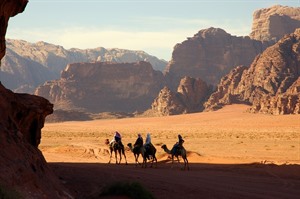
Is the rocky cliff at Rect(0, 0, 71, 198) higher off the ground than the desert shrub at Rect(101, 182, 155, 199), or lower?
higher

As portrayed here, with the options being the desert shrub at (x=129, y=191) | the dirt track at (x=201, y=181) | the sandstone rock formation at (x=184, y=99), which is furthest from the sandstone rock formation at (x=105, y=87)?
the desert shrub at (x=129, y=191)

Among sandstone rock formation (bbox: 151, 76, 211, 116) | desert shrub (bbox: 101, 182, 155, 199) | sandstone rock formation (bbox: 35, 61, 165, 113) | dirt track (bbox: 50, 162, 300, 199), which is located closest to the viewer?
desert shrub (bbox: 101, 182, 155, 199)

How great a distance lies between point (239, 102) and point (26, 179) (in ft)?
322

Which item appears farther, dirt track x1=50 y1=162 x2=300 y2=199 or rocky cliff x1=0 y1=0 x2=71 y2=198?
dirt track x1=50 y1=162 x2=300 y2=199

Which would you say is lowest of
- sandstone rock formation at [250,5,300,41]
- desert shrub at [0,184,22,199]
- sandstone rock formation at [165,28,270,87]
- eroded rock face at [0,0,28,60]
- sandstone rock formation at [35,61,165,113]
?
desert shrub at [0,184,22,199]

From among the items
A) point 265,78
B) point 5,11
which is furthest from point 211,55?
point 5,11

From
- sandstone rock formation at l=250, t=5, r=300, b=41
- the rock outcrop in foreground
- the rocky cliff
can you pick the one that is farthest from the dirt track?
sandstone rock formation at l=250, t=5, r=300, b=41

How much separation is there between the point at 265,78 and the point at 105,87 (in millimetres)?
61500

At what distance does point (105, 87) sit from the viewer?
156 meters

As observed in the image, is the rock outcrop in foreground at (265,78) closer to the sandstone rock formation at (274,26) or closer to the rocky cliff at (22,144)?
the sandstone rock formation at (274,26)

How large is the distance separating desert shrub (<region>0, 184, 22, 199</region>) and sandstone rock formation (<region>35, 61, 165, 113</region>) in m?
133

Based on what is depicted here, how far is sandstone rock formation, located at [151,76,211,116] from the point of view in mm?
112375

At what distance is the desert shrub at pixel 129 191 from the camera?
45.5ft

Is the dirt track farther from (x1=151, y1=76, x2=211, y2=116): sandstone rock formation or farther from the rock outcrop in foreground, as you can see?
(x1=151, y1=76, x2=211, y2=116): sandstone rock formation
